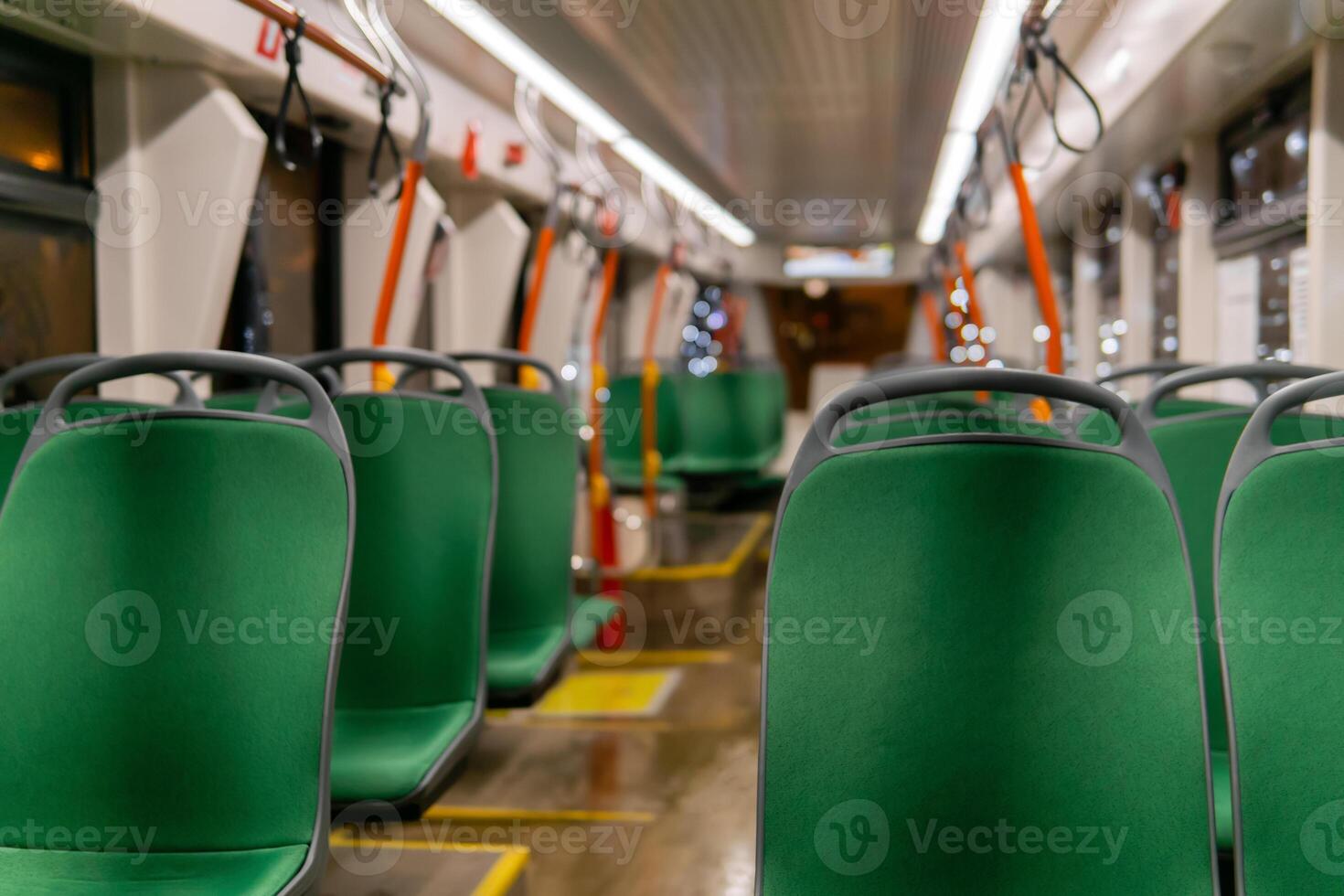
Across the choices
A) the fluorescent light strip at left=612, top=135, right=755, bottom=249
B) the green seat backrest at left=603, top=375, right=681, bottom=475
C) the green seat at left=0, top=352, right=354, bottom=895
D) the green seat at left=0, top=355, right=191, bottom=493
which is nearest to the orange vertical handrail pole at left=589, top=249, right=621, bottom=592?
the fluorescent light strip at left=612, top=135, right=755, bottom=249

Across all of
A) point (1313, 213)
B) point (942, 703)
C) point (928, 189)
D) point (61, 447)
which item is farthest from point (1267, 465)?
point (928, 189)

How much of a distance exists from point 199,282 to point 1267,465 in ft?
9.52

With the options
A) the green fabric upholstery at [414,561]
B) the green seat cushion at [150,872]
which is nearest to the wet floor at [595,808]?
the green fabric upholstery at [414,561]

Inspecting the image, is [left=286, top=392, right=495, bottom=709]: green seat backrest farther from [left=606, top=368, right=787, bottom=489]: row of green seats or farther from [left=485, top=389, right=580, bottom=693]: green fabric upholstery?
[left=606, top=368, right=787, bottom=489]: row of green seats

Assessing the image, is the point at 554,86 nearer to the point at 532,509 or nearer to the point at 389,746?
the point at 532,509

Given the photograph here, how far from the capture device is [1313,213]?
3664mm

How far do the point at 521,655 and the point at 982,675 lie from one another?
1.62 meters

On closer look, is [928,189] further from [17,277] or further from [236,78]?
[17,277]

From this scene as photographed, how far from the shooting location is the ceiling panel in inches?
157

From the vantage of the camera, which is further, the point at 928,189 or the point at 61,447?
the point at 928,189

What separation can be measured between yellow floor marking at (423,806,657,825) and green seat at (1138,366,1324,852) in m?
1.31

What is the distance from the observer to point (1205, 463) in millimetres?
2012

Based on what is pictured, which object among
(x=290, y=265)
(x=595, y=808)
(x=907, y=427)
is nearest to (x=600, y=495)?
(x=290, y=265)

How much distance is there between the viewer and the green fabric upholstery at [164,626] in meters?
1.51
